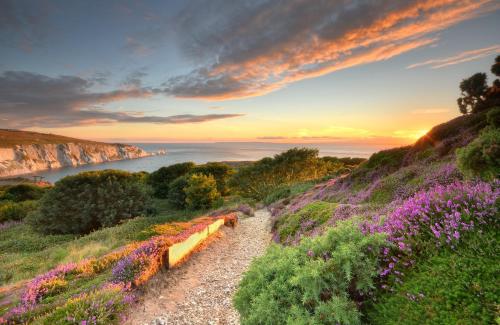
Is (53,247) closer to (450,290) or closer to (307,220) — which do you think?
(307,220)

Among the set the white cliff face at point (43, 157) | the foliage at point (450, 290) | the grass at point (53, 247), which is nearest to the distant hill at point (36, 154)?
the white cliff face at point (43, 157)

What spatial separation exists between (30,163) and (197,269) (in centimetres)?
17991

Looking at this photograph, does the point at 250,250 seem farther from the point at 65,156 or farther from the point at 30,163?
the point at 65,156

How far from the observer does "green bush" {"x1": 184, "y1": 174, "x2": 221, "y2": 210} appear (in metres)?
32.0

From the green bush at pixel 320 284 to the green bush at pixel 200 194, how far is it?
92.5ft

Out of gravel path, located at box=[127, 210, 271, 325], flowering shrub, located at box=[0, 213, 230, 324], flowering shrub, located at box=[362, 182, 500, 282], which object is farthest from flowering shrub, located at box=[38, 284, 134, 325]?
flowering shrub, located at box=[362, 182, 500, 282]

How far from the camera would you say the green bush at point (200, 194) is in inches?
1260

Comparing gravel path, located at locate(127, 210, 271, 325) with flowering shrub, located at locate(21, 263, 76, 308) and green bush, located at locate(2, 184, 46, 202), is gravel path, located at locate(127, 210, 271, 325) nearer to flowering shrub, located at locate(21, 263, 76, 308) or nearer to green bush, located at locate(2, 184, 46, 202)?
flowering shrub, located at locate(21, 263, 76, 308)

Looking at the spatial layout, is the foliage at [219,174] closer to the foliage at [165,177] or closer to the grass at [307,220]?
the foliage at [165,177]

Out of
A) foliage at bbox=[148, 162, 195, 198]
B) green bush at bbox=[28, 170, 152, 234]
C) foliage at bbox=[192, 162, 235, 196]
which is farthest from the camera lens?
foliage at bbox=[148, 162, 195, 198]

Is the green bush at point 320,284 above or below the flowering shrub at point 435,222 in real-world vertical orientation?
below

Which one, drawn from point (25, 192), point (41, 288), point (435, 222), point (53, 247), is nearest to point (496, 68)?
point (435, 222)

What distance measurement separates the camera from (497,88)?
18.3 m

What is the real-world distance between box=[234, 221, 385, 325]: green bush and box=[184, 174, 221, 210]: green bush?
28.2 m
